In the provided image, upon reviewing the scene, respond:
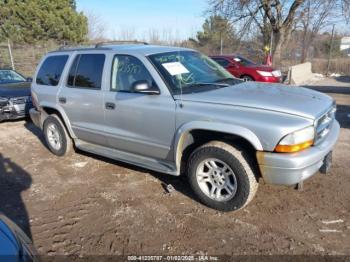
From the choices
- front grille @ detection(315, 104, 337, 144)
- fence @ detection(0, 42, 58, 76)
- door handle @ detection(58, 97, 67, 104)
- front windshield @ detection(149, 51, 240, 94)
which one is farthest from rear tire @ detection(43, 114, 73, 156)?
fence @ detection(0, 42, 58, 76)

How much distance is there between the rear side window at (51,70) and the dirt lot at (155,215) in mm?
1494

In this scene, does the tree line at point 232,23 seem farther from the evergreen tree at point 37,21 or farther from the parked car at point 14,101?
the parked car at point 14,101

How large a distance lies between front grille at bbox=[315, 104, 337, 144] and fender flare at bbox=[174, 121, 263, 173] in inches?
26.2

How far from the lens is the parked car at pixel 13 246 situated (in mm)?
1932

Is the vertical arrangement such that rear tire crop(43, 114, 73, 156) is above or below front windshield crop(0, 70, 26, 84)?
below

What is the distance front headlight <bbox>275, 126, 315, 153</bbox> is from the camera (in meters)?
3.09

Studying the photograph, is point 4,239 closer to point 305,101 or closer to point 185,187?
point 185,187

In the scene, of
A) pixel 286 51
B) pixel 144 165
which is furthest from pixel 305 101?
pixel 286 51

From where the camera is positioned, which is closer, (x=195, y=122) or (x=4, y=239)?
(x=4, y=239)

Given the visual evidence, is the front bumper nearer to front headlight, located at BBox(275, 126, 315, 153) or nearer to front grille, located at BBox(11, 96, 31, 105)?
front headlight, located at BBox(275, 126, 315, 153)

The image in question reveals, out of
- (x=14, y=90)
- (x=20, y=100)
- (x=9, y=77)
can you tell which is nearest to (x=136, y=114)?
(x=20, y=100)

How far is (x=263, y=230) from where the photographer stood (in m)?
3.34

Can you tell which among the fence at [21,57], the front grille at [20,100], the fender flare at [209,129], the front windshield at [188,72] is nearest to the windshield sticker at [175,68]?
the front windshield at [188,72]

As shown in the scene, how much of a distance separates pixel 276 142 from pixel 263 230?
0.93m
